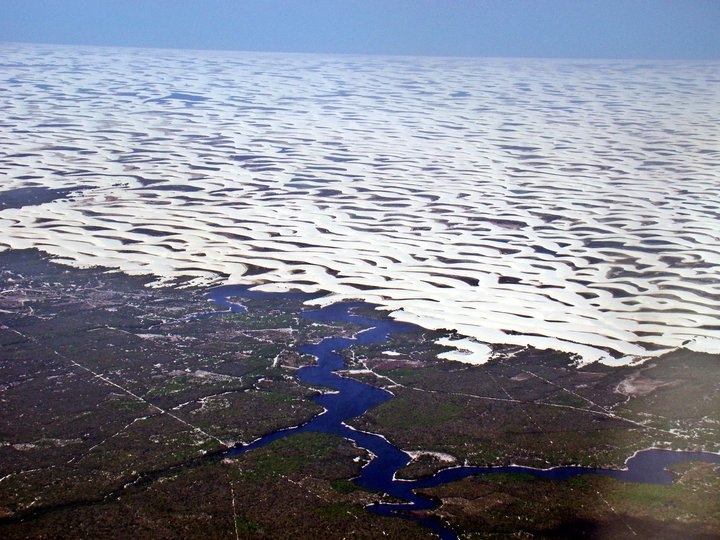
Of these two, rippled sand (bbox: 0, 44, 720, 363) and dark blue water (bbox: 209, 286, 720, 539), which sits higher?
dark blue water (bbox: 209, 286, 720, 539)

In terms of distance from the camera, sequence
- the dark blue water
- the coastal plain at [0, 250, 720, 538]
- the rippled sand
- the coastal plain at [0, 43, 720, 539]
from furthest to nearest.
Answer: the rippled sand
the dark blue water
the coastal plain at [0, 43, 720, 539]
the coastal plain at [0, 250, 720, 538]

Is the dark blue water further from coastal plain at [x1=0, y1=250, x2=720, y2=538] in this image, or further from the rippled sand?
the rippled sand

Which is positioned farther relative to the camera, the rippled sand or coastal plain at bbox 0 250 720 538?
the rippled sand

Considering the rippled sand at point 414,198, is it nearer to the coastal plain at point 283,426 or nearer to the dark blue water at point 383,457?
the coastal plain at point 283,426

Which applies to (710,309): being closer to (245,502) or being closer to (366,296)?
(366,296)

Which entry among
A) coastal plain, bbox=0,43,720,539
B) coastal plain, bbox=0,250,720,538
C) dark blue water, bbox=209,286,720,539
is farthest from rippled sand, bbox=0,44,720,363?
dark blue water, bbox=209,286,720,539

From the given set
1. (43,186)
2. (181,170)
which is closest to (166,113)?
(181,170)

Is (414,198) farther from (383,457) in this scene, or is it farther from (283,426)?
(383,457)

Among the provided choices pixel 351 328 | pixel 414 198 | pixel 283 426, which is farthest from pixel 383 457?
pixel 414 198
